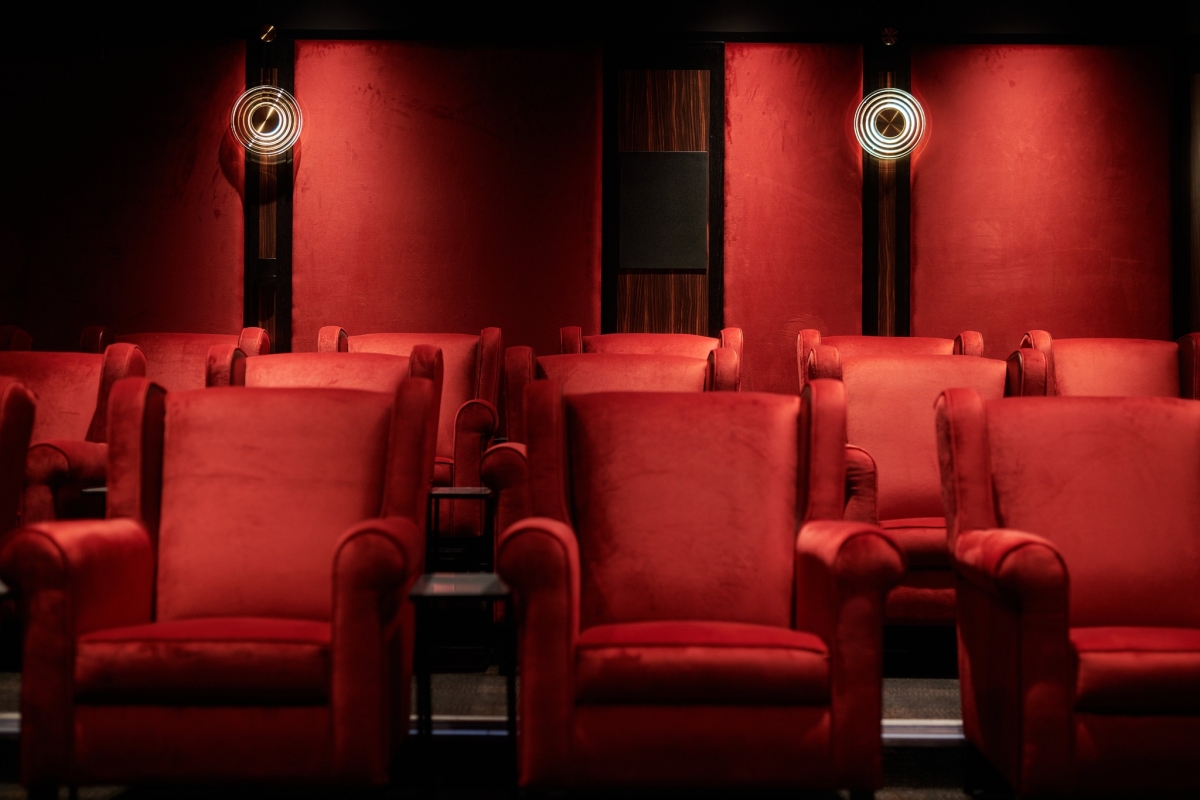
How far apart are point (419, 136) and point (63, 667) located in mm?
4005

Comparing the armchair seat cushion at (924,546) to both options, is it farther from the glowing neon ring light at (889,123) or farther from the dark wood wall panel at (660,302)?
the glowing neon ring light at (889,123)

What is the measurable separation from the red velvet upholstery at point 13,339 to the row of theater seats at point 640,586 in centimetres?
239

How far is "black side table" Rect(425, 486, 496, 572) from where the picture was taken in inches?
121

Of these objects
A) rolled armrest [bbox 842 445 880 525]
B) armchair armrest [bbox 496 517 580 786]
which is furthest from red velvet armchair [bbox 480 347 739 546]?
armchair armrest [bbox 496 517 580 786]

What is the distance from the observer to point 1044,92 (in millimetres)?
5387

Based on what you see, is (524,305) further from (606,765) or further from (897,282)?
(606,765)

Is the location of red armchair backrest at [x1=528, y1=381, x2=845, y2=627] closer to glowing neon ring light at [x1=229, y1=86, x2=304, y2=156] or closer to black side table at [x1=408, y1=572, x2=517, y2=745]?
black side table at [x1=408, y1=572, x2=517, y2=745]

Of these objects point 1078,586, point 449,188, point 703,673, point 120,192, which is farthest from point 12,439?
point 120,192

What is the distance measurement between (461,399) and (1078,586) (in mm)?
2657

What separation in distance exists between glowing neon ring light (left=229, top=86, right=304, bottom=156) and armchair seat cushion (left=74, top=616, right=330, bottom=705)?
3.94 metres

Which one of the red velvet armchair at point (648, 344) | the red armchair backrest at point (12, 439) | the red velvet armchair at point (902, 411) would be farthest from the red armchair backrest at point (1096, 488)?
the red armchair backrest at point (12, 439)

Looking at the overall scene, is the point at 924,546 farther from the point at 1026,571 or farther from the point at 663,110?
the point at 663,110

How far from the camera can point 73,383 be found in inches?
141

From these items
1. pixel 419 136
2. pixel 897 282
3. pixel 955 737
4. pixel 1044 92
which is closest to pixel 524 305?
pixel 419 136
